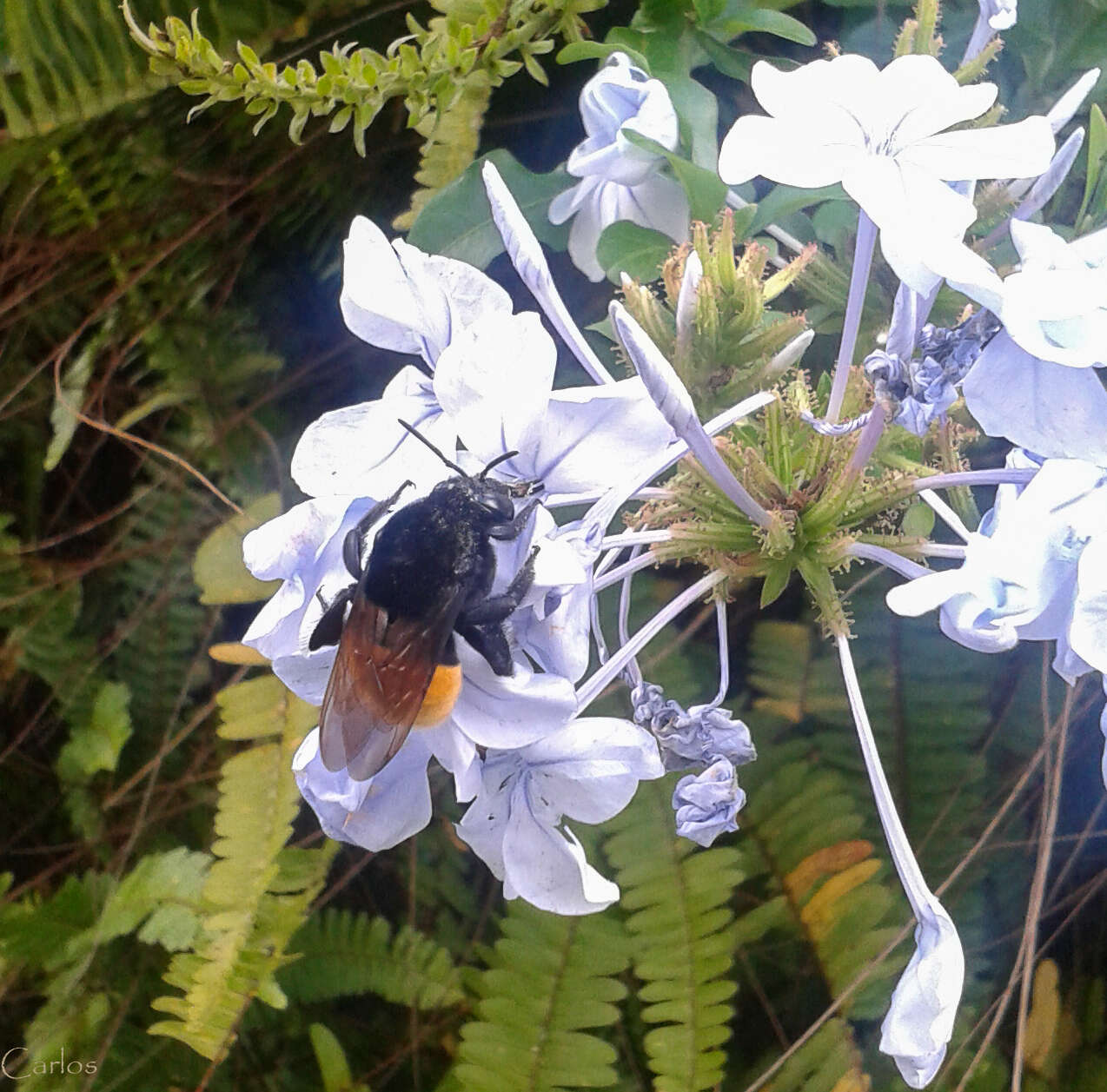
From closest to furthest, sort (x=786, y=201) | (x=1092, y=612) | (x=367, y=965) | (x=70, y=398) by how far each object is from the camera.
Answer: (x=1092, y=612) → (x=786, y=201) → (x=367, y=965) → (x=70, y=398)

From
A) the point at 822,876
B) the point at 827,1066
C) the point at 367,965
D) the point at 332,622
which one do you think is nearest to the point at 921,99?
the point at 332,622

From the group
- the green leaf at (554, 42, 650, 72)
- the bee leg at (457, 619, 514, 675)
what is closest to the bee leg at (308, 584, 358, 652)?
the bee leg at (457, 619, 514, 675)

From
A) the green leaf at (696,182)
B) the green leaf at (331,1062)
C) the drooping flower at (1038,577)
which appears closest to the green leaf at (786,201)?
the green leaf at (696,182)

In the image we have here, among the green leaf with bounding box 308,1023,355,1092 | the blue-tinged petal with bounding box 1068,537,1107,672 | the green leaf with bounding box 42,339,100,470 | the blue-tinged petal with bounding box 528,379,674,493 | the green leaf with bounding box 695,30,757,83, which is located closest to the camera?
the blue-tinged petal with bounding box 1068,537,1107,672

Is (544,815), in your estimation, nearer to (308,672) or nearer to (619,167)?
(308,672)

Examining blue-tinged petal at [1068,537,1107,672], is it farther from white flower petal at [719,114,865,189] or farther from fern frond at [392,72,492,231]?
fern frond at [392,72,492,231]

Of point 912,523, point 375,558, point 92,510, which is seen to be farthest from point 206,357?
point 912,523

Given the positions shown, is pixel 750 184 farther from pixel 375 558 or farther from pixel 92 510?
pixel 92 510
